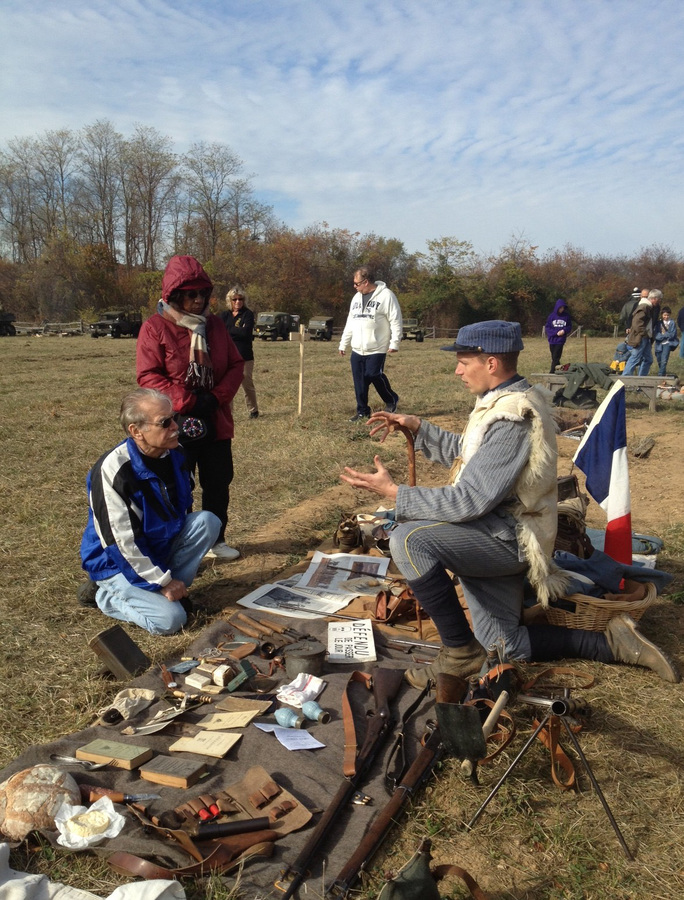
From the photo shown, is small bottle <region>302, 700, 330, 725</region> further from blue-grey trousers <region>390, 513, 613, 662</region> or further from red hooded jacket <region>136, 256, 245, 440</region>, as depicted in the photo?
red hooded jacket <region>136, 256, 245, 440</region>

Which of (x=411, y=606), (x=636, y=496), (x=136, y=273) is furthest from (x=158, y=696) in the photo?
(x=136, y=273)

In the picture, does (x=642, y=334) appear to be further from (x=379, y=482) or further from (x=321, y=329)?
(x=321, y=329)

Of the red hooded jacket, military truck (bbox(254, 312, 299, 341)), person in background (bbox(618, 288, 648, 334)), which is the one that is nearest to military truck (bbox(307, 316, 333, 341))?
military truck (bbox(254, 312, 299, 341))

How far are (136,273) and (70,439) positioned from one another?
131 ft

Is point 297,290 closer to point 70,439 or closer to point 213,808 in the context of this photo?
point 70,439

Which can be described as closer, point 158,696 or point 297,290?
point 158,696

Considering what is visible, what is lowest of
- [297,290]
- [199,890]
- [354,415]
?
[199,890]

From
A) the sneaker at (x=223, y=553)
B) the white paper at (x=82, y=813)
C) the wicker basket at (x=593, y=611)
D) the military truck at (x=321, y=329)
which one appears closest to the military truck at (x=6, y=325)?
the military truck at (x=321, y=329)

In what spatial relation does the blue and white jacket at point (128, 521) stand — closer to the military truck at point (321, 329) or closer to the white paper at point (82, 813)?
the white paper at point (82, 813)

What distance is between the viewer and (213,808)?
2.36 m

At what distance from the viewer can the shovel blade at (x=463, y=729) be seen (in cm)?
226

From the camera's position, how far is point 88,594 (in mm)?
4121

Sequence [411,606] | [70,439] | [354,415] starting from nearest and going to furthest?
1. [411,606]
2. [70,439]
3. [354,415]

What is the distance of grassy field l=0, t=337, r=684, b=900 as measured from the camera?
2.19 metres
